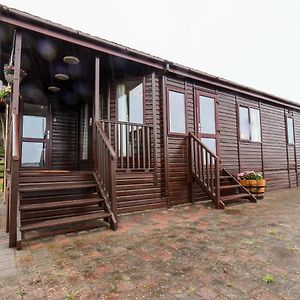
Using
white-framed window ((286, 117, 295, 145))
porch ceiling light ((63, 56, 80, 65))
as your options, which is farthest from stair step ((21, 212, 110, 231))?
white-framed window ((286, 117, 295, 145))

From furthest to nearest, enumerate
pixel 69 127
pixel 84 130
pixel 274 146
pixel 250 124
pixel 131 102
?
1. pixel 274 146
2. pixel 250 124
3. pixel 69 127
4. pixel 84 130
5. pixel 131 102

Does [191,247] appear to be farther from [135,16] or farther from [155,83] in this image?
[135,16]

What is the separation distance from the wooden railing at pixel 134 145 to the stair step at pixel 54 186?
0.96 meters

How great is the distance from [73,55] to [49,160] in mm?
3024

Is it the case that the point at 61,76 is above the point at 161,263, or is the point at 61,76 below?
above

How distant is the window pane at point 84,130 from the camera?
246 inches

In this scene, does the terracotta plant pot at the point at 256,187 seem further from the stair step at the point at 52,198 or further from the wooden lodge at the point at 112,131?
the stair step at the point at 52,198

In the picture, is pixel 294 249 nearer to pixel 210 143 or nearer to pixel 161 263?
pixel 161 263

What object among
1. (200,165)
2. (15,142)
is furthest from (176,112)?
(15,142)

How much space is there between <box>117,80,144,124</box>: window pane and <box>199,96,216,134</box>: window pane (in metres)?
1.70

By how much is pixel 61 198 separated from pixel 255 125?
20.4 feet

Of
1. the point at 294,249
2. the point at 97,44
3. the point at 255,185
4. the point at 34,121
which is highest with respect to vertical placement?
the point at 97,44

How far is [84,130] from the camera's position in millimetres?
6406

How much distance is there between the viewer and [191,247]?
251cm
